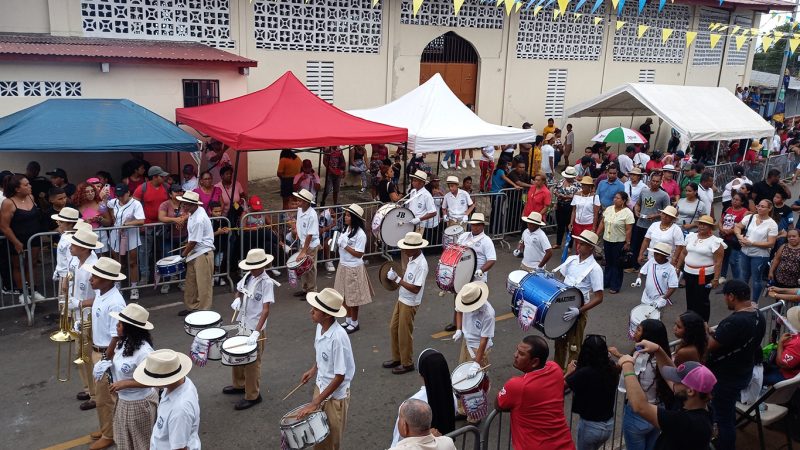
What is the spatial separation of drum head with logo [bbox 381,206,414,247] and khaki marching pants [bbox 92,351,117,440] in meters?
4.65

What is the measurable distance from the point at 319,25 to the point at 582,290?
35.6 ft

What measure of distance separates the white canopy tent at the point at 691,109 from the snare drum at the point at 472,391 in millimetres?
11541

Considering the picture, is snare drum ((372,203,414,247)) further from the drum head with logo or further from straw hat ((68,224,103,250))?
straw hat ((68,224,103,250))

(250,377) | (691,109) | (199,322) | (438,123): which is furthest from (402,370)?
(691,109)

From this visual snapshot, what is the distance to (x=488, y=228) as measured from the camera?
13180mm

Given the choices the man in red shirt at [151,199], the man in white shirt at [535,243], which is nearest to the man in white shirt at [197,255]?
the man in red shirt at [151,199]

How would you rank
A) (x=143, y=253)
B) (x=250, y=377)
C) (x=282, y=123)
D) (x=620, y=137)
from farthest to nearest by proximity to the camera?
1. (x=620, y=137)
2. (x=282, y=123)
3. (x=143, y=253)
4. (x=250, y=377)

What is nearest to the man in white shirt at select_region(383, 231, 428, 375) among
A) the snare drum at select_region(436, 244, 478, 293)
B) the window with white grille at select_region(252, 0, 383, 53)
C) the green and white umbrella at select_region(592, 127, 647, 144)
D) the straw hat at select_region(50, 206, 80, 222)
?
the snare drum at select_region(436, 244, 478, 293)

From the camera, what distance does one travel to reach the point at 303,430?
5.01 metres

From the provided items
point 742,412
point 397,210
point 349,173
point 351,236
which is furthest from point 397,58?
point 742,412

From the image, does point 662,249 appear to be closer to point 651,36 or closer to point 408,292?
point 408,292

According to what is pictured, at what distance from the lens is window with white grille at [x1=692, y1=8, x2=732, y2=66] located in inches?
960

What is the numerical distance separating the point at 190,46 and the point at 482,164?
6.88 meters

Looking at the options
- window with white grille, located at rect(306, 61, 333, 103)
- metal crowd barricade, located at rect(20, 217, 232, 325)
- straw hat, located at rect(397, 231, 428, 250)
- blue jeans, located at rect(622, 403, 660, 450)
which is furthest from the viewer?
window with white grille, located at rect(306, 61, 333, 103)
